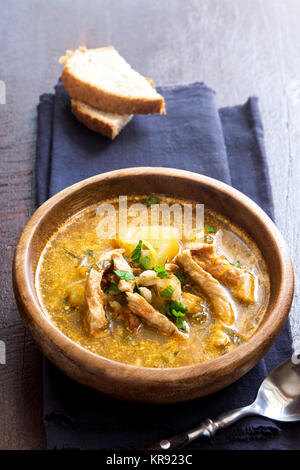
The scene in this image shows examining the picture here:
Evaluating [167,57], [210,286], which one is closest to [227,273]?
[210,286]

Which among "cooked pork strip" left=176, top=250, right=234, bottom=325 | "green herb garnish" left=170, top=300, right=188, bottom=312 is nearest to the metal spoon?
"cooked pork strip" left=176, top=250, right=234, bottom=325

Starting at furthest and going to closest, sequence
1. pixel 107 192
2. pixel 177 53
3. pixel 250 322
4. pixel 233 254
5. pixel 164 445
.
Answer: pixel 177 53
pixel 107 192
pixel 233 254
pixel 250 322
pixel 164 445

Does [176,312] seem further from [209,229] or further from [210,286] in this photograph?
[209,229]

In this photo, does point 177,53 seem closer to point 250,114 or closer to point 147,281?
point 250,114

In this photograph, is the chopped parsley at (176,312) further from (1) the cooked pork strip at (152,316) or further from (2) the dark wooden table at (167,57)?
(2) the dark wooden table at (167,57)

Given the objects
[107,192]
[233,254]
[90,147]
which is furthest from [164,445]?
[90,147]
